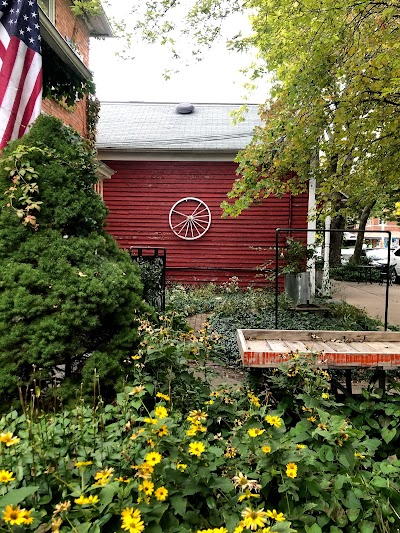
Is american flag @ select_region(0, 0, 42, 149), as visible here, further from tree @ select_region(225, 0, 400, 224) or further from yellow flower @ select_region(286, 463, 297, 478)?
yellow flower @ select_region(286, 463, 297, 478)

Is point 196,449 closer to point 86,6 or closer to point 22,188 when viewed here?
point 22,188

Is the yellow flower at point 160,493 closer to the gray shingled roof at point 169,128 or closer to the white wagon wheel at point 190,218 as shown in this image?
the gray shingled roof at point 169,128

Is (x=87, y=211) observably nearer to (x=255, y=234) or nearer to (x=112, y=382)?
(x=112, y=382)

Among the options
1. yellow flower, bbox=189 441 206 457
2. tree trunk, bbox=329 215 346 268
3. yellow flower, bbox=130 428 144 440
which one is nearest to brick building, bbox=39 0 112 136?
yellow flower, bbox=130 428 144 440

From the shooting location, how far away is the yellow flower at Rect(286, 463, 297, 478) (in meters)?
1.55

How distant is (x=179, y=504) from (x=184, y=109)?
46.8 ft

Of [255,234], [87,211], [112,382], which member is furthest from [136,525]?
[255,234]

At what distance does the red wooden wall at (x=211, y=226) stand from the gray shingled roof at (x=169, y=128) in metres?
0.54

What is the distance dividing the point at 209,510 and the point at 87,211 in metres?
1.86

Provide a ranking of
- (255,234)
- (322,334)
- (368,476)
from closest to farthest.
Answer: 1. (368,476)
2. (322,334)
3. (255,234)

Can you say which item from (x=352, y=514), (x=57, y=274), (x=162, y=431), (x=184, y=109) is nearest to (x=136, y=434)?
(x=162, y=431)

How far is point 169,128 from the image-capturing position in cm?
1255

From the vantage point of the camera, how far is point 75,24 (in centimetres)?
957

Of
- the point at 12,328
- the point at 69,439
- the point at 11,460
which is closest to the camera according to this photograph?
the point at 11,460
